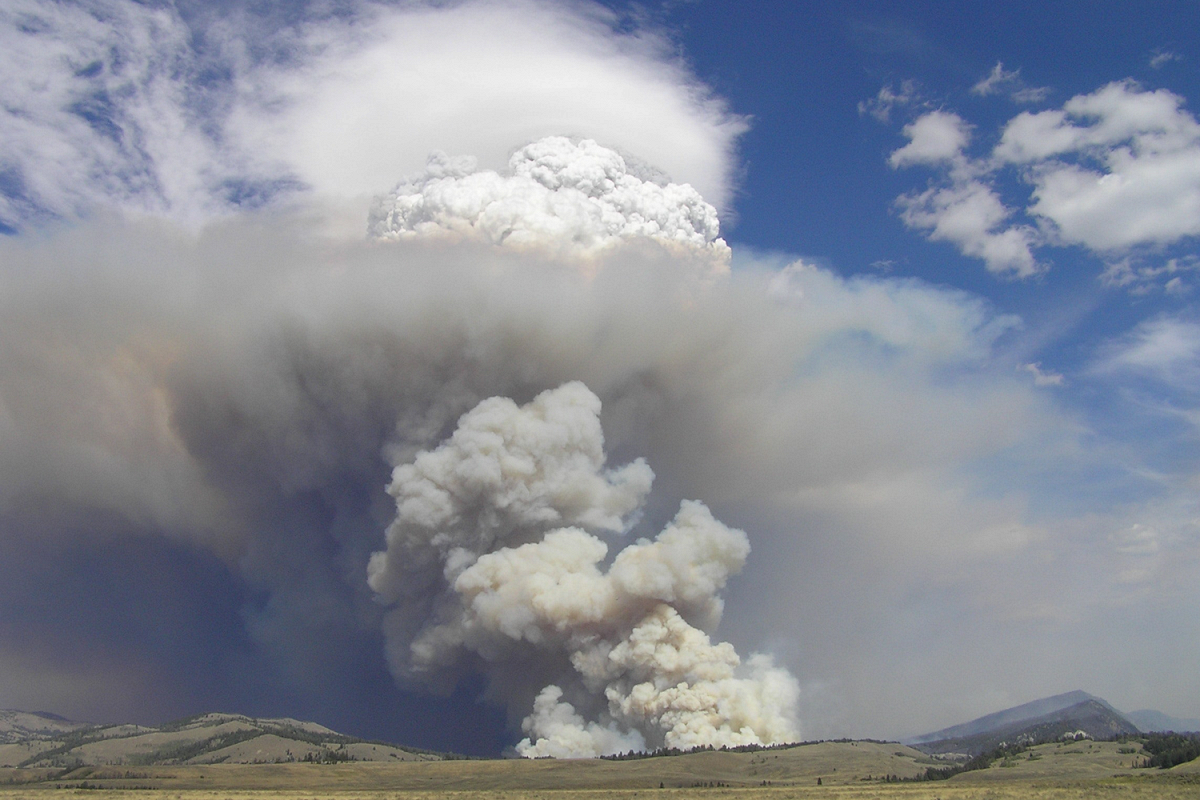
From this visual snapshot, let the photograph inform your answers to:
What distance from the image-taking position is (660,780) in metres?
80.6

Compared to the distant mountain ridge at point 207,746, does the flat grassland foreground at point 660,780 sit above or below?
below

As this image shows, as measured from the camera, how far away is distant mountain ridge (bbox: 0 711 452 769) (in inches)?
5153

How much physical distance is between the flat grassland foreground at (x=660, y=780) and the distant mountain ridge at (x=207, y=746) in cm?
2521

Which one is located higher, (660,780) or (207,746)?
(207,746)

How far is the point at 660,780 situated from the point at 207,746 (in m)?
98.3

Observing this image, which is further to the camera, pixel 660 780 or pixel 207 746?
pixel 207 746

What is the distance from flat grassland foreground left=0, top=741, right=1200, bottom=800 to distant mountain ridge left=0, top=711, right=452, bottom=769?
25.2 m

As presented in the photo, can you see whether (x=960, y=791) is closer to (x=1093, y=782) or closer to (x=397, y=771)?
(x=1093, y=782)

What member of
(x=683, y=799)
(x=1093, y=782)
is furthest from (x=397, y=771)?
(x=1093, y=782)

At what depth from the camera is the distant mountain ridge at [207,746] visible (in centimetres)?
13088

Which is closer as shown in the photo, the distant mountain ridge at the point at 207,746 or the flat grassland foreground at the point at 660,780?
the flat grassland foreground at the point at 660,780

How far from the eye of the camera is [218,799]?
208 feet

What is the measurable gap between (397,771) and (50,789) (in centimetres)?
3384

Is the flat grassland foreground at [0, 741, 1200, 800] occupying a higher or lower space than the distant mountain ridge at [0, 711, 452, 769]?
lower
